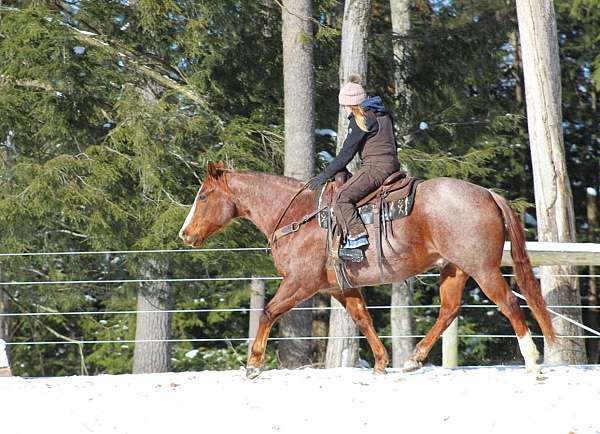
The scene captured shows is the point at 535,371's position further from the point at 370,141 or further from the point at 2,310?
the point at 2,310

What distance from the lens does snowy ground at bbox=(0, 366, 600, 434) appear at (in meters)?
6.86

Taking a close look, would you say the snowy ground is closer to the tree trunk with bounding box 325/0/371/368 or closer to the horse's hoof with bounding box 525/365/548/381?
the horse's hoof with bounding box 525/365/548/381

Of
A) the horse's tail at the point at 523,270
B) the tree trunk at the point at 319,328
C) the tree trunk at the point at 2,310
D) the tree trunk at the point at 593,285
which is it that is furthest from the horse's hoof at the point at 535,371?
the tree trunk at the point at 593,285

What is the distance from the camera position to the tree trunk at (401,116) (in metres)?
16.4

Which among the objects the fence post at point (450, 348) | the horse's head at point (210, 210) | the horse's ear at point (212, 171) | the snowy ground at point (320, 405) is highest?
the horse's ear at point (212, 171)

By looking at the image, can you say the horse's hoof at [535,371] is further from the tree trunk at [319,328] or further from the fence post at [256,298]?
the tree trunk at [319,328]

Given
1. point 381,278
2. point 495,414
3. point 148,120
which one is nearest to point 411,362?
point 381,278

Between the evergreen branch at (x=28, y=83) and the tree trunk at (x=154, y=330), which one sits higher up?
the evergreen branch at (x=28, y=83)

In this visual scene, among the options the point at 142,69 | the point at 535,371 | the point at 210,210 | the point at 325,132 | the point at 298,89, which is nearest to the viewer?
the point at 535,371

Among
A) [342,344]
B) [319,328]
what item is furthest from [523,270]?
[319,328]

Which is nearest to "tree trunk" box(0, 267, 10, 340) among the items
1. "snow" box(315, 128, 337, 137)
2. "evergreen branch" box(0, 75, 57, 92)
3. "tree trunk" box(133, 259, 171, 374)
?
"tree trunk" box(133, 259, 171, 374)

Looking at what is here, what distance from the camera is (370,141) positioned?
8.58 meters

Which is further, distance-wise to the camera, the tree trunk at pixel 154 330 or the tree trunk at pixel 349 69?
the tree trunk at pixel 154 330

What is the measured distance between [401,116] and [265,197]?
7.80m
